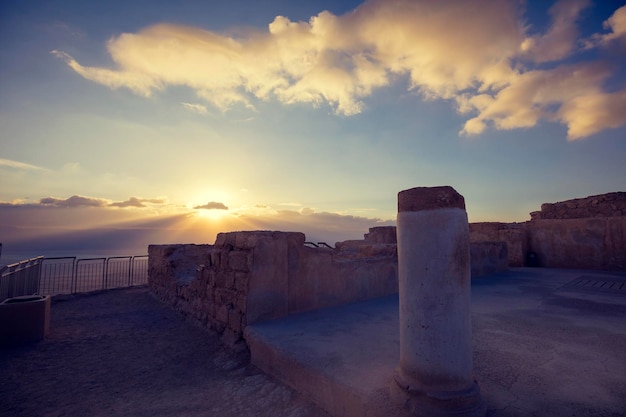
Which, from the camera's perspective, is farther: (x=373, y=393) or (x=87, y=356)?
(x=87, y=356)

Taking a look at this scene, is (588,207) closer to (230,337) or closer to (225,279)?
(225,279)

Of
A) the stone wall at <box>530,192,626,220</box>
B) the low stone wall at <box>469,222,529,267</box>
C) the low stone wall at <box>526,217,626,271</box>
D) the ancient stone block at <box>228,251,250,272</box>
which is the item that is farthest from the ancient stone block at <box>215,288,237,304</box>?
the stone wall at <box>530,192,626,220</box>

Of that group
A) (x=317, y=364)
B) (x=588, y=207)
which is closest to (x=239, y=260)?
(x=317, y=364)

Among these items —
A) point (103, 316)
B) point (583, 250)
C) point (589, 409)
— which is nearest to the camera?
point (589, 409)

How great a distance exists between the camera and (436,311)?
7.63 feet

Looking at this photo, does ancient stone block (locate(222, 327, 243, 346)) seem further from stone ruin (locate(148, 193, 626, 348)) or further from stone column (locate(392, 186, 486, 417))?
stone column (locate(392, 186, 486, 417))

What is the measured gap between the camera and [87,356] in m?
4.77

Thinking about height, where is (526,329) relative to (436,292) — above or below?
below

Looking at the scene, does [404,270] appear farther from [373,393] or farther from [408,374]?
[373,393]

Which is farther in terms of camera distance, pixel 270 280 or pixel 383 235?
pixel 383 235

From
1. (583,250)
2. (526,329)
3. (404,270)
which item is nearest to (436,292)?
(404,270)

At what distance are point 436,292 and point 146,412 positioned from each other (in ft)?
9.80

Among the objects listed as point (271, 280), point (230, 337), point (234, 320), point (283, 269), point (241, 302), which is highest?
point (283, 269)

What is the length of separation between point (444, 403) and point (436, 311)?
594 mm
